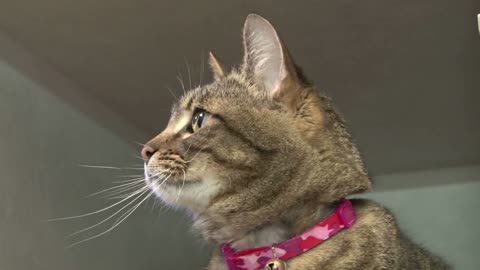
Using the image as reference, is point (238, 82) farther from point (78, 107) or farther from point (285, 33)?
point (78, 107)

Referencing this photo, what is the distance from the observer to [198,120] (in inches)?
43.9

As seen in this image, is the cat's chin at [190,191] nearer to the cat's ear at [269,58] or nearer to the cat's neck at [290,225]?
the cat's neck at [290,225]

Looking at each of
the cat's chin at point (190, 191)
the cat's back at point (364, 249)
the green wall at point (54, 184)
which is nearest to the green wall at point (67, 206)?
the green wall at point (54, 184)

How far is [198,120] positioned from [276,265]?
0.31m

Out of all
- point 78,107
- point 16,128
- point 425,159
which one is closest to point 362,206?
point 16,128

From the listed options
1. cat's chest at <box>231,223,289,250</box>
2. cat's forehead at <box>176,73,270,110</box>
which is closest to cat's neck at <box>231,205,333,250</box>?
cat's chest at <box>231,223,289,250</box>

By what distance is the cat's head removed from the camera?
101 cm

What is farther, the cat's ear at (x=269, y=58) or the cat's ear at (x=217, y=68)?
the cat's ear at (x=217, y=68)

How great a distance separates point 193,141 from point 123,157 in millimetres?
1150

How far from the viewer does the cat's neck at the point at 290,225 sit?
1000 millimetres

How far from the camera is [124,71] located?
1793 mm

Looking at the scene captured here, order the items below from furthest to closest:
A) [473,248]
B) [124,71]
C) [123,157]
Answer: [473,248] < [123,157] < [124,71]

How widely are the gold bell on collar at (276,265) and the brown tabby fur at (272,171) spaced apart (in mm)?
14

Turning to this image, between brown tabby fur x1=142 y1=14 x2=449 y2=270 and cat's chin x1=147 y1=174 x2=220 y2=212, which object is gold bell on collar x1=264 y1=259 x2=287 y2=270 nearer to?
brown tabby fur x1=142 y1=14 x2=449 y2=270
